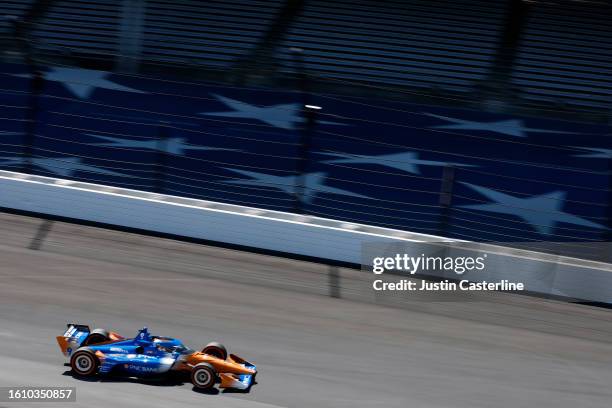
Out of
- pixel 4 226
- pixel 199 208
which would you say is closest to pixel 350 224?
pixel 199 208

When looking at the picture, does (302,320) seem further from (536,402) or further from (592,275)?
(592,275)

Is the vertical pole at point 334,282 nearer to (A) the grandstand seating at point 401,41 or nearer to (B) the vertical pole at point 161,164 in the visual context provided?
(B) the vertical pole at point 161,164

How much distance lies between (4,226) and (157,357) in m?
4.58

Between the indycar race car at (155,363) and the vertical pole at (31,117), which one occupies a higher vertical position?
the vertical pole at (31,117)

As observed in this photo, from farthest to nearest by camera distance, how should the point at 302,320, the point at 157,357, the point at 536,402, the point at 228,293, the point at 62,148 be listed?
1. the point at 62,148
2. the point at 228,293
3. the point at 302,320
4. the point at 536,402
5. the point at 157,357

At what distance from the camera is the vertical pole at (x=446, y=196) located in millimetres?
8039

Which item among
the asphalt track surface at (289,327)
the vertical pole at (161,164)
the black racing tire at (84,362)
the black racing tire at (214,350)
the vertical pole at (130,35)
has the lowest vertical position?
the asphalt track surface at (289,327)

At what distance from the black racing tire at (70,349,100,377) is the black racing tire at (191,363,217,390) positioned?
0.49 m

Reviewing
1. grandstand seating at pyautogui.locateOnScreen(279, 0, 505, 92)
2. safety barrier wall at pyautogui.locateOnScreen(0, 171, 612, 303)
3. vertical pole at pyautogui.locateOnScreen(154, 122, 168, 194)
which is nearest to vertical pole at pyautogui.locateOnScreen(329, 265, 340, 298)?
safety barrier wall at pyautogui.locateOnScreen(0, 171, 612, 303)

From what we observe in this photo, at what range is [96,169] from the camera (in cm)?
1056

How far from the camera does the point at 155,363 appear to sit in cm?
451

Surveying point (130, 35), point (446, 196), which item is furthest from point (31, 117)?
point (130, 35)

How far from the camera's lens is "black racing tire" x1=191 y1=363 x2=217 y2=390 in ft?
14.7

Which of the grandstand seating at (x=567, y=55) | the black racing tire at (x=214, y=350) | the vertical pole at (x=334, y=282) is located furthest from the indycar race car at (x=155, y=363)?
the grandstand seating at (x=567, y=55)
